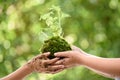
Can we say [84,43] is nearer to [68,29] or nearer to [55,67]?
[68,29]

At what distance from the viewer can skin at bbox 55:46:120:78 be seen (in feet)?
3.69

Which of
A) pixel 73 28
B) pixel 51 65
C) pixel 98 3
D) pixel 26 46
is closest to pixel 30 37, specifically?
pixel 26 46

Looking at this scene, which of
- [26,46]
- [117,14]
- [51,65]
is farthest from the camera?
[26,46]

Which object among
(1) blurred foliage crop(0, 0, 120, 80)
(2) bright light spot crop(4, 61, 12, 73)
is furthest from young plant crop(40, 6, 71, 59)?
(2) bright light spot crop(4, 61, 12, 73)

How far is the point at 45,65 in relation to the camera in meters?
1.22

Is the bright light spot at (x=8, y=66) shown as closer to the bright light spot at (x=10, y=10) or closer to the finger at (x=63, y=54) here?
the bright light spot at (x=10, y=10)

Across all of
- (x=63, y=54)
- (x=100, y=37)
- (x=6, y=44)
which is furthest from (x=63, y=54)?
(x=6, y=44)

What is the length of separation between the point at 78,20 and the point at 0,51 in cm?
39

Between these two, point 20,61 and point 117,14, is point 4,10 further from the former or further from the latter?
point 117,14

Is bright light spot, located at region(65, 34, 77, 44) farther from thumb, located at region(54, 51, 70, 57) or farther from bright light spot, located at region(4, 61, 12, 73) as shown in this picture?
thumb, located at region(54, 51, 70, 57)

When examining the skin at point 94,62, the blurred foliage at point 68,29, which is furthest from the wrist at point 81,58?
the blurred foliage at point 68,29

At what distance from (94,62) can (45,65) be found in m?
0.14

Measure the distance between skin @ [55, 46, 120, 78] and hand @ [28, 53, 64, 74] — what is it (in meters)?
0.01

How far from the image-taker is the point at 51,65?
3.99 feet
